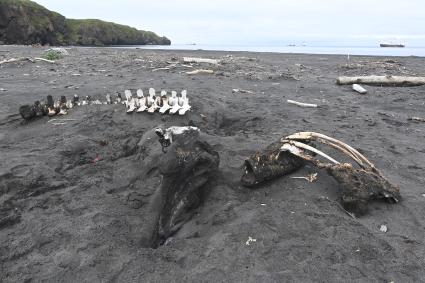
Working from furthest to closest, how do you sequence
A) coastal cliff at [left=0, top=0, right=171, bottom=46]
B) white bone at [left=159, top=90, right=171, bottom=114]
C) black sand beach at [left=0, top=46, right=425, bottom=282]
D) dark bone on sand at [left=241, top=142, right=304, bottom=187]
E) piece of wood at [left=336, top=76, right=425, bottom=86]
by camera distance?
coastal cliff at [left=0, top=0, right=171, bottom=46]
piece of wood at [left=336, top=76, right=425, bottom=86]
white bone at [left=159, top=90, right=171, bottom=114]
dark bone on sand at [left=241, top=142, right=304, bottom=187]
black sand beach at [left=0, top=46, right=425, bottom=282]

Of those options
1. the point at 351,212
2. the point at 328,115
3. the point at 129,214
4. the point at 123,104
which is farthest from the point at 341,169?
the point at 123,104

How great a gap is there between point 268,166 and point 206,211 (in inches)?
35.6

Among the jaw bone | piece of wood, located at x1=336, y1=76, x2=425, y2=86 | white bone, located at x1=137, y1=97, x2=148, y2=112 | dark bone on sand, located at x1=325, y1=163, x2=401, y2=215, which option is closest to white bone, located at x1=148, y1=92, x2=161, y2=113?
white bone, located at x1=137, y1=97, x2=148, y2=112

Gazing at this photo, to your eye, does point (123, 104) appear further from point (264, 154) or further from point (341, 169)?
point (341, 169)

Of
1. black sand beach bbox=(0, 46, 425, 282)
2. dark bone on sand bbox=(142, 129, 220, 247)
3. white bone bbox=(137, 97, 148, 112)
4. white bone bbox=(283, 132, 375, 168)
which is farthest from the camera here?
white bone bbox=(137, 97, 148, 112)

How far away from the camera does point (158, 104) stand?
23.5ft

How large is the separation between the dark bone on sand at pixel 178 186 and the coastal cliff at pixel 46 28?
50.5 meters

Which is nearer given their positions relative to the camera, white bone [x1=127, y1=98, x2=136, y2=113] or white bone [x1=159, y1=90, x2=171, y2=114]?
white bone [x1=159, y1=90, x2=171, y2=114]

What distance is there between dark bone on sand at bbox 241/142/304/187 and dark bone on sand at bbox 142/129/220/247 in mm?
490

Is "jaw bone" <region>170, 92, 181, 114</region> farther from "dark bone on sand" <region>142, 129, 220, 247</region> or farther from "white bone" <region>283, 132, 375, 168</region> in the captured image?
"white bone" <region>283, 132, 375, 168</region>

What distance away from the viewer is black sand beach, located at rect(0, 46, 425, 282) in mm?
3197

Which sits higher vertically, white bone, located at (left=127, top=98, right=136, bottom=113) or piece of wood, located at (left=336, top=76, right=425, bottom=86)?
white bone, located at (left=127, top=98, right=136, bottom=113)

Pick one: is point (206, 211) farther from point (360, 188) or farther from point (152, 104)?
point (152, 104)

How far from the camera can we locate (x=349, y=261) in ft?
10.4
